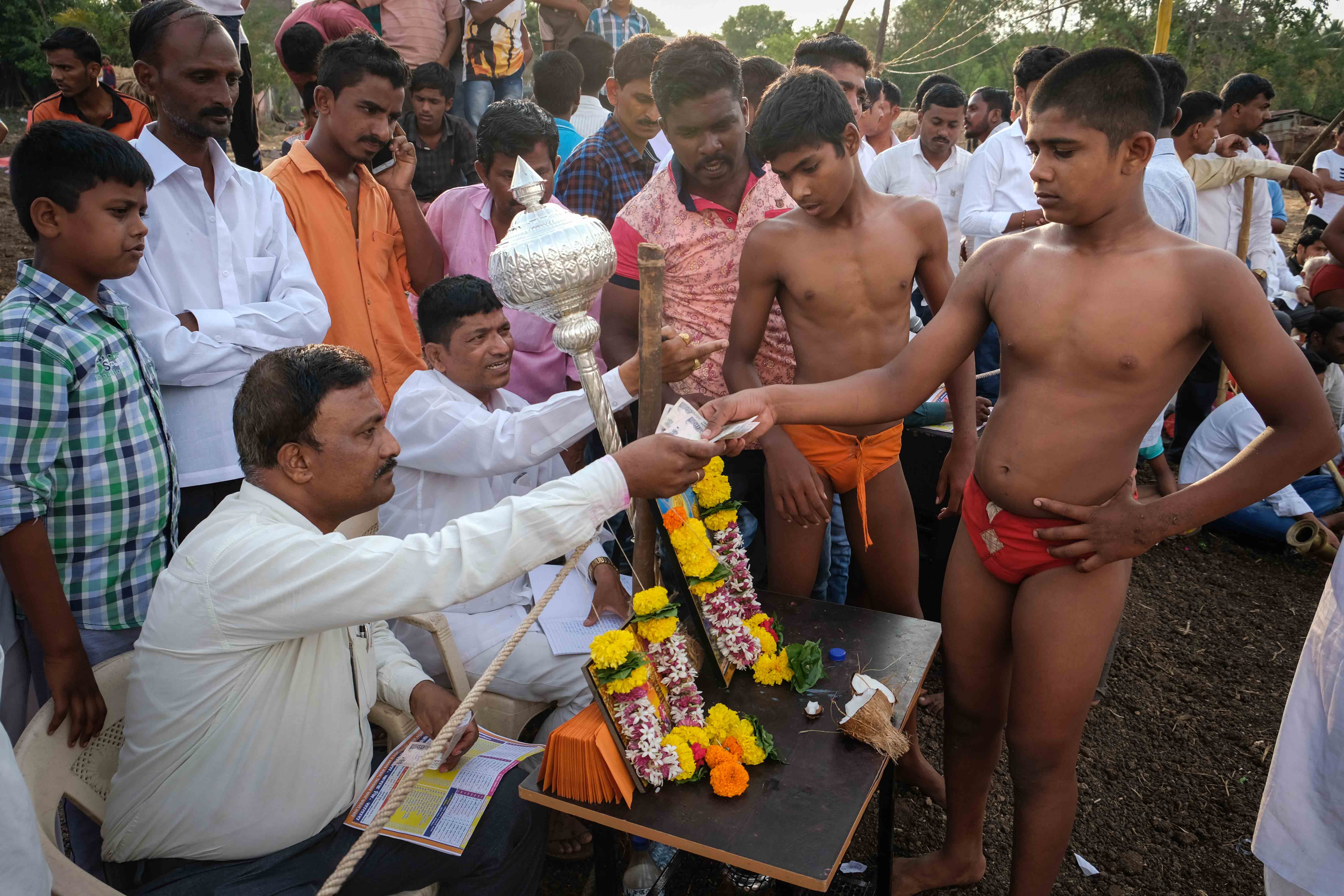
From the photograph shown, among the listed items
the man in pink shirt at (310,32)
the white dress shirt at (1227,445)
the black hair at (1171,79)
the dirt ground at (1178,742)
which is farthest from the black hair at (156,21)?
the white dress shirt at (1227,445)

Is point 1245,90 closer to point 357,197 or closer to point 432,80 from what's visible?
point 432,80

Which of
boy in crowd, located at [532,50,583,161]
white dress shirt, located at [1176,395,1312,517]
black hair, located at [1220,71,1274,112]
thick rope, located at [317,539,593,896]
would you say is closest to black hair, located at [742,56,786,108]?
boy in crowd, located at [532,50,583,161]

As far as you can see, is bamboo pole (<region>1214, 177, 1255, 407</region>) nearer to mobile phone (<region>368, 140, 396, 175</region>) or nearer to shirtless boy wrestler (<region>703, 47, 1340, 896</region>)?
shirtless boy wrestler (<region>703, 47, 1340, 896</region>)

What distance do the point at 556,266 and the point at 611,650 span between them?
902mm

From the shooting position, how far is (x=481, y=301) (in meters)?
3.42

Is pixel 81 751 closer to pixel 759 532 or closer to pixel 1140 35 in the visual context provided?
pixel 759 532

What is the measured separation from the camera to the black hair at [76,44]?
4992mm

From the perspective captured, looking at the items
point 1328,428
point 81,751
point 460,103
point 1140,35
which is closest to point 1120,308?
point 1328,428

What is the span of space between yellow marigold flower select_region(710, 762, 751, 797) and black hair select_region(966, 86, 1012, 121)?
319 inches

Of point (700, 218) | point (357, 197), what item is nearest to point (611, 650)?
point (700, 218)

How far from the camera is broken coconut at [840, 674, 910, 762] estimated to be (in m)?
2.24

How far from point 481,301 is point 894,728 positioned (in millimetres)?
2173

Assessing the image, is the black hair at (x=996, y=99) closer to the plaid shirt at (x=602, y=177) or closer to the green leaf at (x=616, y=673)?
the plaid shirt at (x=602, y=177)

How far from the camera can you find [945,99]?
6574 mm
